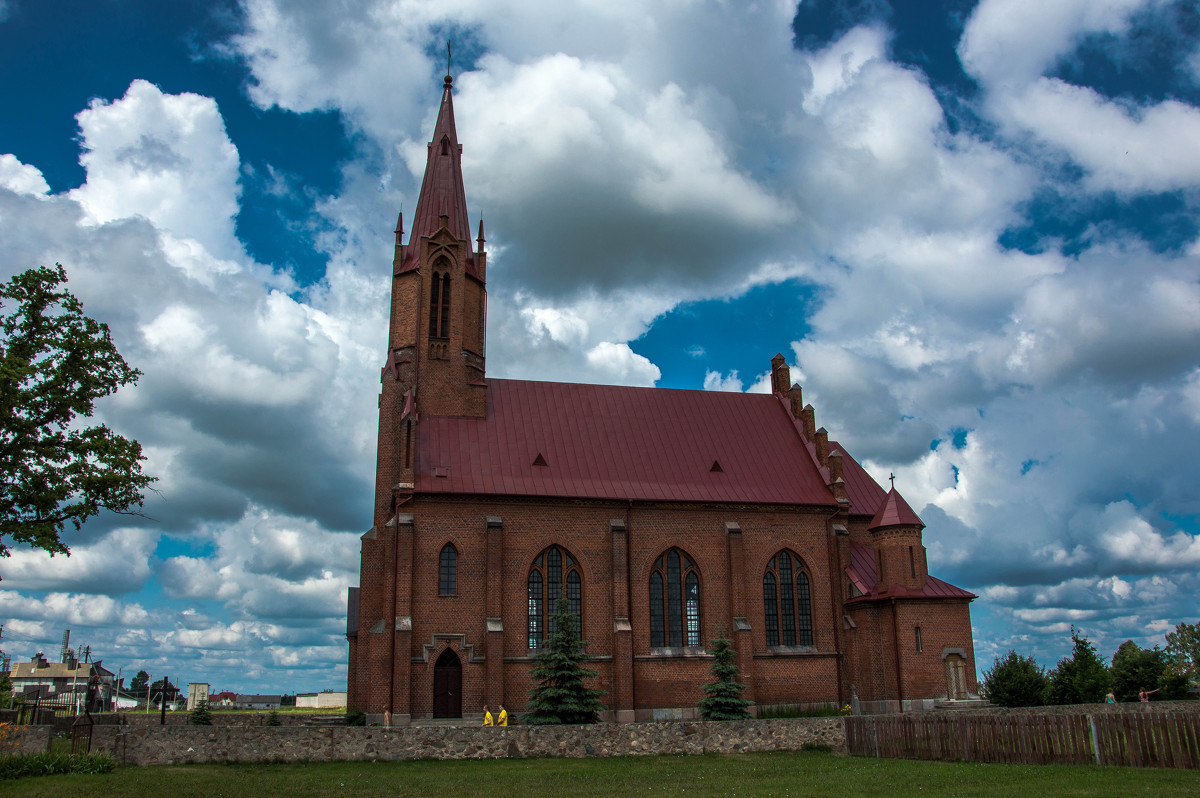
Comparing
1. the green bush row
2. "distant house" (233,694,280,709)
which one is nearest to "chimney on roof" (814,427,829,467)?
the green bush row

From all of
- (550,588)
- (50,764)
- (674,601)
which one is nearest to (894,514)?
(674,601)

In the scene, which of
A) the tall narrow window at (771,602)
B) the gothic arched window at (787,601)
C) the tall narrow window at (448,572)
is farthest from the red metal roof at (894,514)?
the tall narrow window at (448,572)

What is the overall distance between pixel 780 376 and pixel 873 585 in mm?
11516

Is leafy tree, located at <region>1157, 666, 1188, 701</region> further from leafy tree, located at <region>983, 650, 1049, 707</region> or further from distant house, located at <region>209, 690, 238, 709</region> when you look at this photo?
distant house, located at <region>209, 690, 238, 709</region>

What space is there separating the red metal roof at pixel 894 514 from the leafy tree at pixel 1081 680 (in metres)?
7.30

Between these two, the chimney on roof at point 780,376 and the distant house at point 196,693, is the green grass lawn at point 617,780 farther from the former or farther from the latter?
the distant house at point 196,693

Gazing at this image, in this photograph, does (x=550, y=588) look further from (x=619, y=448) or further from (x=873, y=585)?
(x=873, y=585)

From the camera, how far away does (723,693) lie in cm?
2920

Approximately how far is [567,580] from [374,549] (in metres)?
7.54

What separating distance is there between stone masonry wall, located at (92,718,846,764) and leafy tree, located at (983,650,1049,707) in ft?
33.9

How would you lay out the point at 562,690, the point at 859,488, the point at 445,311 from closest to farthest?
the point at 562,690 < the point at 445,311 < the point at 859,488

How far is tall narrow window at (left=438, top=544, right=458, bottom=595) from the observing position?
112 ft

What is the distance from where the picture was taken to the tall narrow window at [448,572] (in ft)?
112

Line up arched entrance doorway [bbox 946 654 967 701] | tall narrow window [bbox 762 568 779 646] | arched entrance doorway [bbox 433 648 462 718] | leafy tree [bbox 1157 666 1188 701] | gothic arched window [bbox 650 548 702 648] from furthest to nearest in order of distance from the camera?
1. tall narrow window [bbox 762 568 779 646]
2. gothic arched window [bbox 650 548 702 648]
3. arched entrance doorway [bbox 946 654 967 701]
4. leafy tree [bbox 1157 666 1188 701]
5. arched entrance doorway [bbox 433 648 462 718]
